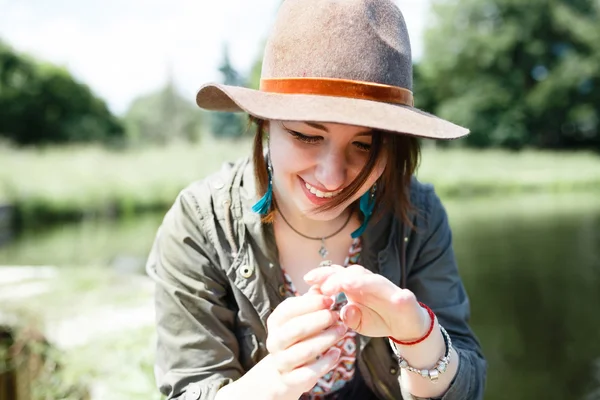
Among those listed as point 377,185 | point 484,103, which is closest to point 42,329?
point 377,185

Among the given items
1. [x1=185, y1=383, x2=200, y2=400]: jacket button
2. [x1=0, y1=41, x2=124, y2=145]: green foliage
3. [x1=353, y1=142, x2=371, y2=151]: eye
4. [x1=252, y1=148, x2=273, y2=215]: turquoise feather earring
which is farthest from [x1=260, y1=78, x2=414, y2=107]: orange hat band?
[x1=0, y1=41, x2=124, y2=145]: green foliage

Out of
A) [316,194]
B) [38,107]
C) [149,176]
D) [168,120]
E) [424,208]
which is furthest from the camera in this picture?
[168,120]

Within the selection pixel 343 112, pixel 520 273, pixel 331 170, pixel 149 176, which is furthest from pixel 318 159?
pixel 149 176

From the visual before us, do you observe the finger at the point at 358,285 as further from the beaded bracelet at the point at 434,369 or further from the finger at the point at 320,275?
the beaded bracelet at the point at 434,369

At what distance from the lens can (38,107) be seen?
22312 mm

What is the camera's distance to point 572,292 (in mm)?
4633

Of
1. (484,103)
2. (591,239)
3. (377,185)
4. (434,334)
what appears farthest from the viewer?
(484,103)

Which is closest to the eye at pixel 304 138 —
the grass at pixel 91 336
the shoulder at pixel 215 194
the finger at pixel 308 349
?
the shoulder at pixel 215 194

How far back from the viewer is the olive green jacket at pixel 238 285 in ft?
3.80

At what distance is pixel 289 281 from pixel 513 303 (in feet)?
12.1

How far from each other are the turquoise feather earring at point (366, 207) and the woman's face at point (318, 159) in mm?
146

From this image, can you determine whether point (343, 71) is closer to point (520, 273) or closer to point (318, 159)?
point (318, 159)

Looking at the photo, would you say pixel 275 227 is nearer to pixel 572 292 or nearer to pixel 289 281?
pixel 289 281

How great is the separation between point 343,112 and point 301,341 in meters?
0.39
